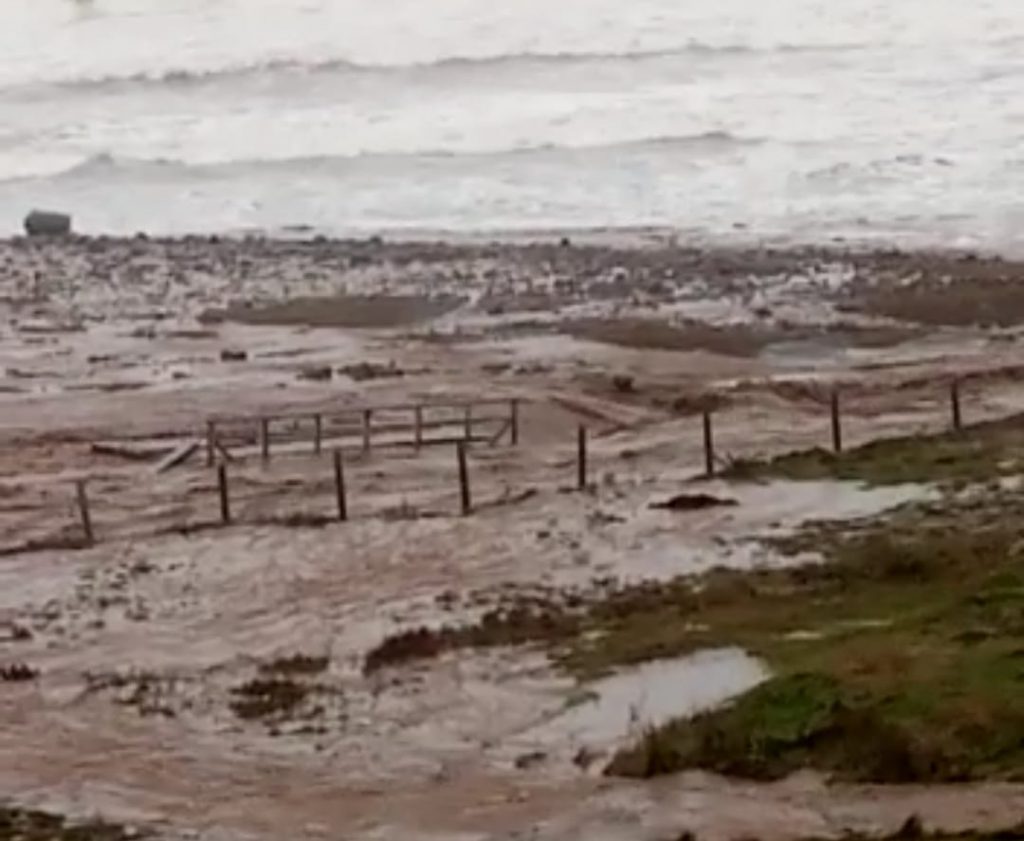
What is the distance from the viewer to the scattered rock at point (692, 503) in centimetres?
2523

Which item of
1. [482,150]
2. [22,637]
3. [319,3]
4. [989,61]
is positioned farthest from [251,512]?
[319,3]

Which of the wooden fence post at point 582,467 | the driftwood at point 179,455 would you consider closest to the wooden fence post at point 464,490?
the wooden fence post at point 582,467

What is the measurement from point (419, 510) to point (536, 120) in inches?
2090

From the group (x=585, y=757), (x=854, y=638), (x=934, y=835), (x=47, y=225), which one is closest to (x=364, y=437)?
(x=854, y=638)

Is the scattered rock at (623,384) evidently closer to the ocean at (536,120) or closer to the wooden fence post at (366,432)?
the wooden fence post at (366,432)

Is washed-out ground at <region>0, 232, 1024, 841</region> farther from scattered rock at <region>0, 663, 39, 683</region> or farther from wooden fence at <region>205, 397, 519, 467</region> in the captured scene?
wooden fence at <region>205, 397, 519, 467</region>

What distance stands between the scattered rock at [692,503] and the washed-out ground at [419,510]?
20 cm

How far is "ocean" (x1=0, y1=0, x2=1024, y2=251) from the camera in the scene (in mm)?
61688

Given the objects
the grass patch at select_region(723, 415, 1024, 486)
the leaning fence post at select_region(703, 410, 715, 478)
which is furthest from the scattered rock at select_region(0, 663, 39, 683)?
the leaning fence post at select_region(703, 410, 715, 478)

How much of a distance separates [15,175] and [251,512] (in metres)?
51.9

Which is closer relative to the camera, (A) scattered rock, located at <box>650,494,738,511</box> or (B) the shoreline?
(A) scattered rock, located at <box>650,494,738,511</box>

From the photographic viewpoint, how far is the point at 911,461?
26.7 meters

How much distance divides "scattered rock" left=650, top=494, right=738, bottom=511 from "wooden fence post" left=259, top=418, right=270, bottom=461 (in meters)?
6.95

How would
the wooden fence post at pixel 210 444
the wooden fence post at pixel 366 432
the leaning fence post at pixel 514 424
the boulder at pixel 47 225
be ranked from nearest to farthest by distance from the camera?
1. the wooden fence post at pixel 210 444
2. the wooden fence post at pixel 366 432
3. the leaning fence post at pixel 514 424
4. the boulder at pixel 47 225
